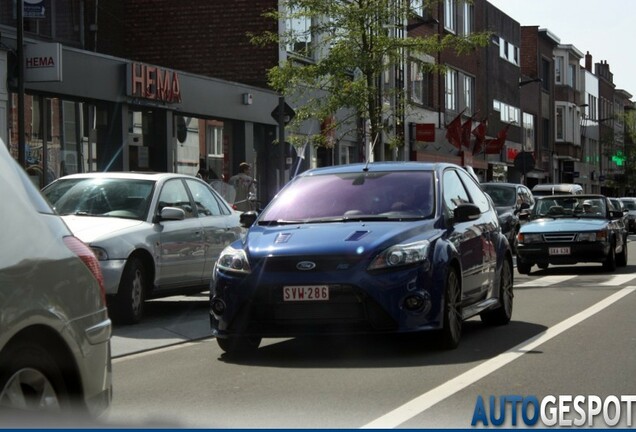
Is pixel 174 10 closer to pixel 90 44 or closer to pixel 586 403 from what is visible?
pixel 90 44

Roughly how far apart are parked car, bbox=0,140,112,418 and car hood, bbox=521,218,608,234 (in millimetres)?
16831

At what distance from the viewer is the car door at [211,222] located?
1436cm

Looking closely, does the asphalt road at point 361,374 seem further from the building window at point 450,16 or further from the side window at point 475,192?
the building window at point 450,16

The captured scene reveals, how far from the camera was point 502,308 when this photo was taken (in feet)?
39.9

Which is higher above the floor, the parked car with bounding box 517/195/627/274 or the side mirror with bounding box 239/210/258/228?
the side mirror with bounding box 239/210/258/228

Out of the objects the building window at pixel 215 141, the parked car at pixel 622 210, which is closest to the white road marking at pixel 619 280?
the parked car at pixel 622 210

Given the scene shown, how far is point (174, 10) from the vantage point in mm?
34719

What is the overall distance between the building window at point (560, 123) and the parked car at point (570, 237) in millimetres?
57071

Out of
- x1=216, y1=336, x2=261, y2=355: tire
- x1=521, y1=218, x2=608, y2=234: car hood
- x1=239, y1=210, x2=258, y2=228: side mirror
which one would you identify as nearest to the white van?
x1=521, y1=218, x2=608, y2=234: car hood

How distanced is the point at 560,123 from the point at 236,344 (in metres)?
71.6

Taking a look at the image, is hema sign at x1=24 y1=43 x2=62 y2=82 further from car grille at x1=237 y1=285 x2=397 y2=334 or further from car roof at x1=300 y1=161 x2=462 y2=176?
car grille at x1=237 y1=285 x2=397 y2=334

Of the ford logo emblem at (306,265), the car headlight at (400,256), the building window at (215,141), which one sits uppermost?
the building window at (215,141)

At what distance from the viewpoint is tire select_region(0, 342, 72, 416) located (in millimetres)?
4668

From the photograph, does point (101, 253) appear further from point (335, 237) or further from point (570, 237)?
point (570, 237)
